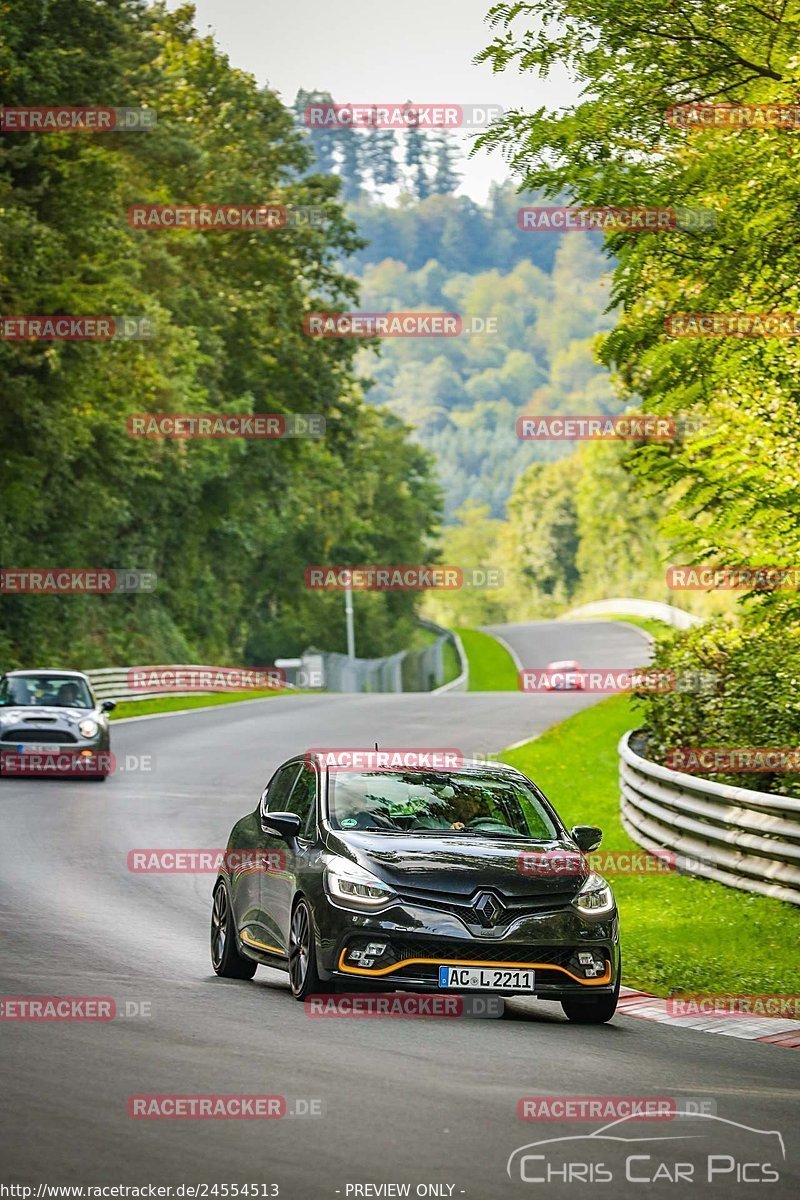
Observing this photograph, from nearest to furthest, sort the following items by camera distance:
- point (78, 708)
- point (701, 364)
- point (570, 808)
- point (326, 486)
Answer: point (701, 364)
point (570, 808)
point (78, 708)
point (326, 486)

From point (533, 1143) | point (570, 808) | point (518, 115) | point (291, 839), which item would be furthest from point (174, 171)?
point (533, 1143)

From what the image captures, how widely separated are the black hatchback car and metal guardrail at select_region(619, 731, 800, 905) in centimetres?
411

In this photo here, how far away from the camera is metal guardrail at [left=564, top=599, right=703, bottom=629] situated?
93.9 m

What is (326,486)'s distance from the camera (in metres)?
86.1

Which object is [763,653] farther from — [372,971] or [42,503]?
[42,503]

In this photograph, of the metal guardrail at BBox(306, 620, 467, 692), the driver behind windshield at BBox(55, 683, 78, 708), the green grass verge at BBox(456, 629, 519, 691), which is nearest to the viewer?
the driver behind windshield at BBox(55, 683, 78, 708)

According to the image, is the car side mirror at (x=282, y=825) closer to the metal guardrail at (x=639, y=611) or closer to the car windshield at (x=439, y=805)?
the car windshield at (x=439, y=805)

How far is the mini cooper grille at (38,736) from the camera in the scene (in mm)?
28984

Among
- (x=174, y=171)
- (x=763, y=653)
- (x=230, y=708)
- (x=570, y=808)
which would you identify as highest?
(x=174, y=171)

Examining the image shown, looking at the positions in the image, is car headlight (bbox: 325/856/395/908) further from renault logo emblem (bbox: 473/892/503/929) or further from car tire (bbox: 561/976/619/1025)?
car tire (bbox: 561/976/619/1025)

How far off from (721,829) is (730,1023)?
5.85 m

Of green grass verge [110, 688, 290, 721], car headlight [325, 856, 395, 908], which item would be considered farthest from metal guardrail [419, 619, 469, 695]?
car headlight [325, 856, 395, 908]

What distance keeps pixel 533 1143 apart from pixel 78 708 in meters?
23.4

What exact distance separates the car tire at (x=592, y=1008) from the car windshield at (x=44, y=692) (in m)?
19.7
